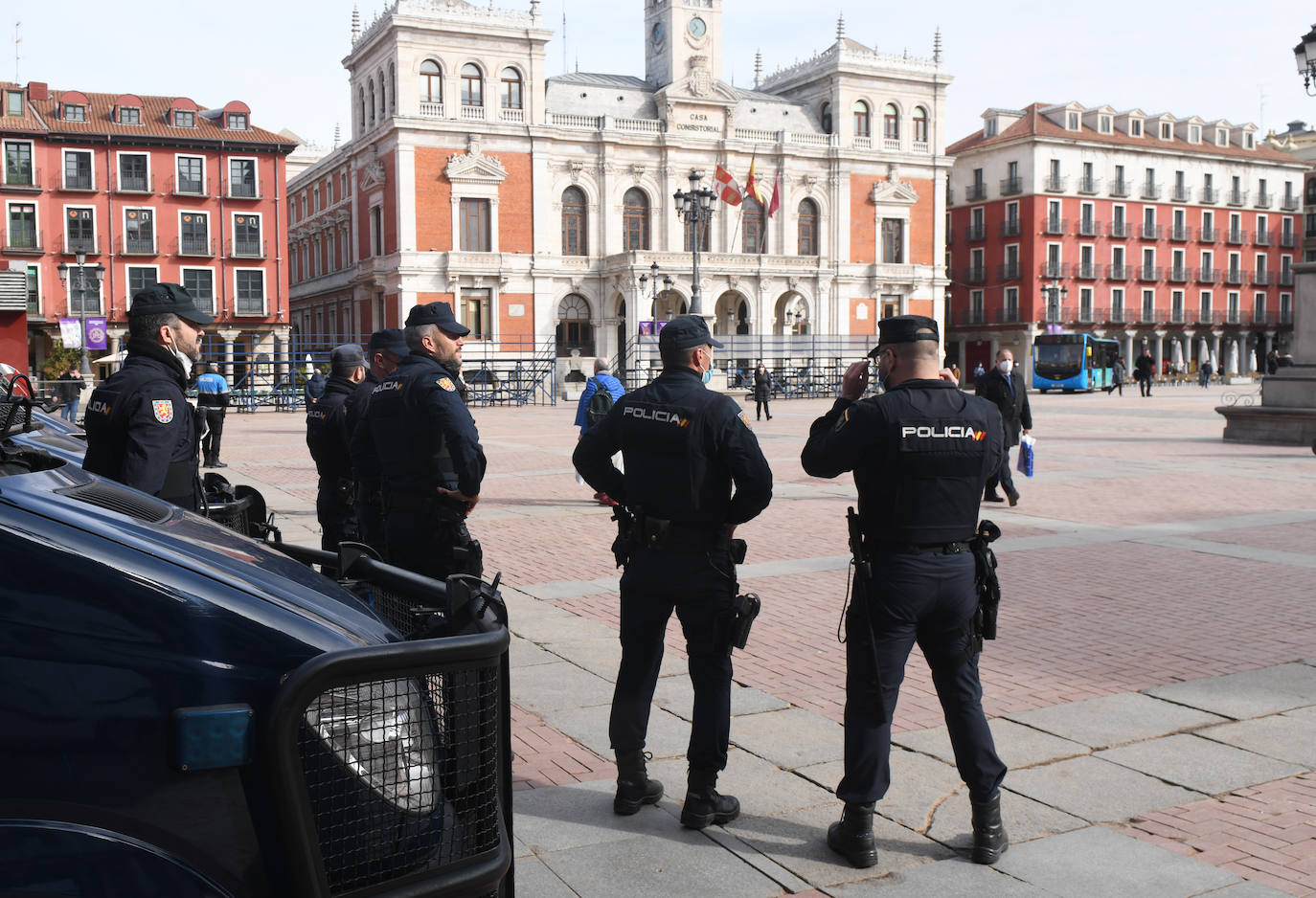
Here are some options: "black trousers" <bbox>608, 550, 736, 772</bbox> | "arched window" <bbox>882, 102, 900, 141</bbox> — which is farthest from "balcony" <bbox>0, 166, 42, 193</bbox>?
"black trousers" <bbox>608, 550, 736, 772</bbox>

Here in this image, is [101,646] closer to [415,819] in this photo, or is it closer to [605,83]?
[415,819]

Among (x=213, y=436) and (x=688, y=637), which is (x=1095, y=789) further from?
(x=213, y=436)

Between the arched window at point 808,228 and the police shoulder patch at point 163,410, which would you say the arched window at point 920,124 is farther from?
the police shoulder patch at point 163,410

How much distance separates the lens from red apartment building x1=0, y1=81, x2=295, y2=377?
48.8m

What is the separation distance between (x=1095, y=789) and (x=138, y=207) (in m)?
53.3

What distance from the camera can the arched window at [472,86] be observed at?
5394 centimetres

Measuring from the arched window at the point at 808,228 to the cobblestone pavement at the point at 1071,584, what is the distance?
44.5 metres

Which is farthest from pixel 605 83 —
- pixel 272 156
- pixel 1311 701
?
pixel 1311 701

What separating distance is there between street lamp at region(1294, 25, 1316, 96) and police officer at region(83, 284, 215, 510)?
1733 centimetres

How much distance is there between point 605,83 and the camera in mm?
59844

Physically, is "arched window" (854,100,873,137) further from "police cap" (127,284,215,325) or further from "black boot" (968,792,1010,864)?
"black boot" (968,792,1010,864)

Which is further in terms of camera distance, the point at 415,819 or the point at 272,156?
the point at 272,156

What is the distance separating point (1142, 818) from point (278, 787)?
3263 mm

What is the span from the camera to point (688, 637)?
4230mm
